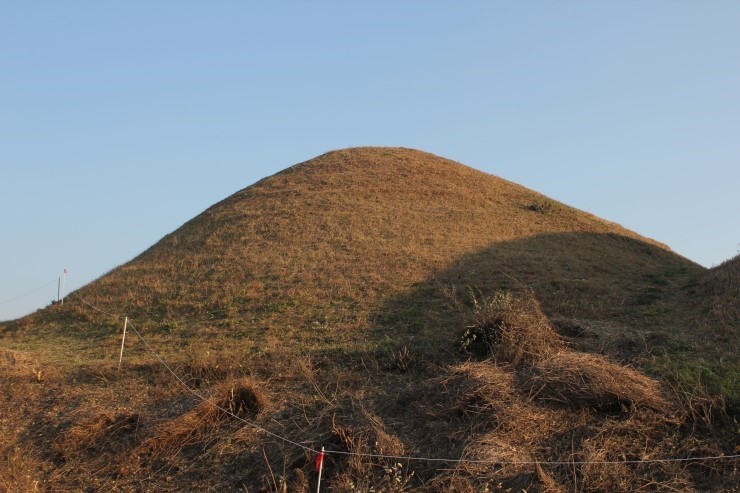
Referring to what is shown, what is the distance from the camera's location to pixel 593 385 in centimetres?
836

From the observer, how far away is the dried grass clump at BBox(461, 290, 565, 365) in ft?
31.9

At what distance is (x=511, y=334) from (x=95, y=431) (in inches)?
237

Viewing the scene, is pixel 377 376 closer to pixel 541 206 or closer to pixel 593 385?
pixel 593 385

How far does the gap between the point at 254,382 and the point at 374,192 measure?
1718 centimetres

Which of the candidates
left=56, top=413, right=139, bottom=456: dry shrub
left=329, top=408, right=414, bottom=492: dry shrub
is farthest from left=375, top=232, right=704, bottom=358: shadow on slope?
left=56, top=413, right=139, bottom=456: dry shrub

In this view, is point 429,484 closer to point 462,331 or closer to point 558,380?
point 558,380

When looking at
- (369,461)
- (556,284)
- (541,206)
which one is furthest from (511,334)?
(541,206)

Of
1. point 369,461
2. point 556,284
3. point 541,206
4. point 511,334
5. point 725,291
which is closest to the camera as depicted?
point 369,461

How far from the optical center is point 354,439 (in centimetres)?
798

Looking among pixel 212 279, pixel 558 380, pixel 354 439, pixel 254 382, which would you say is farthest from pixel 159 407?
pixel 212 279

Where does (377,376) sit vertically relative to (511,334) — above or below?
below

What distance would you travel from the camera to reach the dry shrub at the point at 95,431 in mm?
8867

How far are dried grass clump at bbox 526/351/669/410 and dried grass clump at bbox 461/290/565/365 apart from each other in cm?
71

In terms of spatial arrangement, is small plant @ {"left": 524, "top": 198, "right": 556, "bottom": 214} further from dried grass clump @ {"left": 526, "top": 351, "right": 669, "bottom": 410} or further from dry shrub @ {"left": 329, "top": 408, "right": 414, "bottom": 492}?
dry shrub @ {"left": 329, "top": 408, "right": 414, "bottom": 492}
